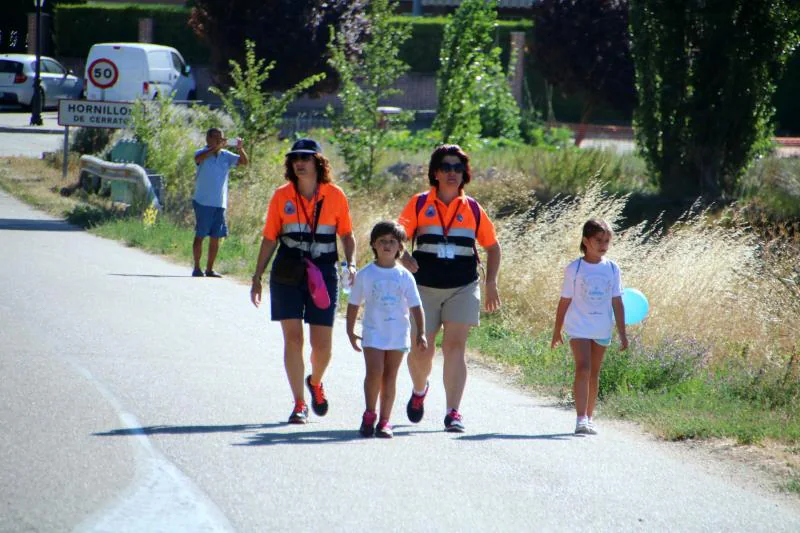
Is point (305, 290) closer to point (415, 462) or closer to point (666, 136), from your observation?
point (415, 462)

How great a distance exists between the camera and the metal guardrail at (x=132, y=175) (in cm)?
1919

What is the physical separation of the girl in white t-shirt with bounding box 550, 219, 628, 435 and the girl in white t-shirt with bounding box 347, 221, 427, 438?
3.48ft

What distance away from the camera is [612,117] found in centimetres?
4709

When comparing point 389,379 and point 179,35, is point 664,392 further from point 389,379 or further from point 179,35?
point 179,35

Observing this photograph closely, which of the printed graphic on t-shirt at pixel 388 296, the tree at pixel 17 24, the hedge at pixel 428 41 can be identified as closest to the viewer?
the printed graphic on t-shirt at pixel 388 296

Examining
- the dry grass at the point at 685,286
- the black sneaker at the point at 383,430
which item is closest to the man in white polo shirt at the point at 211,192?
the dry grass at the point at 685,286

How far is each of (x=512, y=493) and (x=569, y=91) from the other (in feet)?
110

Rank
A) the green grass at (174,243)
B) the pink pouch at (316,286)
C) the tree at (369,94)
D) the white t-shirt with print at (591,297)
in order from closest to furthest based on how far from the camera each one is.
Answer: the pink pouch at (316,286), the white t-shirt with print at (591,297), the green grass at (174,243), the tree at (369,94)

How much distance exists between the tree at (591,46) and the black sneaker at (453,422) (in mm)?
30020

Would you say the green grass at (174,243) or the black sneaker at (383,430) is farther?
the green grass at (174,243)

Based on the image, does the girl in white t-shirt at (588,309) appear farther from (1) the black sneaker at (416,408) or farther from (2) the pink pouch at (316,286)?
(2) the pink pouch at (316,286)

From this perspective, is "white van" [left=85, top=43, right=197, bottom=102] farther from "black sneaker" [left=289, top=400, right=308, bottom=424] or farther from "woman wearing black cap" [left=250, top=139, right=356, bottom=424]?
"black sneaker" [left=289, top=400, right=308, bottom=424]

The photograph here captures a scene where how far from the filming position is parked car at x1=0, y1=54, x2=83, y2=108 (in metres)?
40.6

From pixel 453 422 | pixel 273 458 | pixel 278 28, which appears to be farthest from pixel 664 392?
pixel 278 28
